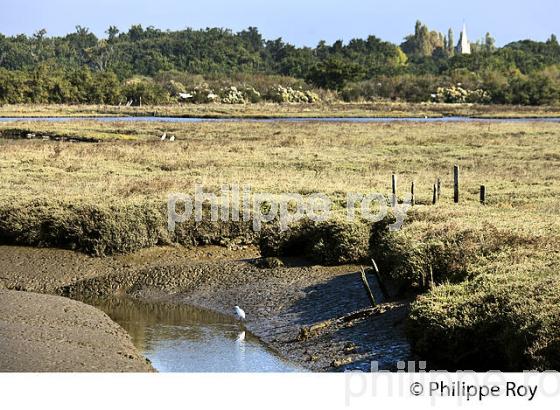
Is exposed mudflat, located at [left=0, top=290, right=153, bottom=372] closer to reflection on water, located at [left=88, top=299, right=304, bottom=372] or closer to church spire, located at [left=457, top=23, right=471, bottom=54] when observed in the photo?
reflection on water, located at [left=88, top=299, right=304, bottom=372]

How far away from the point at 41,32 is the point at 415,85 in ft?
240

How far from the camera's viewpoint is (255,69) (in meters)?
150

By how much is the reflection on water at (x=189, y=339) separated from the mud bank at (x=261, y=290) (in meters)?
0.33

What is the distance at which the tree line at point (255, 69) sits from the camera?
10356 cm

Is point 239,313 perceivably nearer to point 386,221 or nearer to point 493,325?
point 386,221

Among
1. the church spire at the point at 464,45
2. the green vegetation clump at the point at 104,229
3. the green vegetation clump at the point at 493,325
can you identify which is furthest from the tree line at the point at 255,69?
the green vegetation clump at the point at 493,325

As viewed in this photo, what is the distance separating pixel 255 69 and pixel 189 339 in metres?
137

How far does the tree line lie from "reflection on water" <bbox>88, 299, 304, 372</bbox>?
83089 mm

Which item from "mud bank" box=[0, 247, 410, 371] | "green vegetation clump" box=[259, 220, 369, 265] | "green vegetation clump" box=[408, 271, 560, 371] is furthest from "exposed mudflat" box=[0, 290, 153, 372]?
"green vegetation clump" box=[259, 220, 369, 265]

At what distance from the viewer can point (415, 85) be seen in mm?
114125

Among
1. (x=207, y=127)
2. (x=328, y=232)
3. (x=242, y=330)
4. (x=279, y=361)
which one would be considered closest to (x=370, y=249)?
(x=328, y=232)

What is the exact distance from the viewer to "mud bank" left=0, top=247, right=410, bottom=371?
14.4 m

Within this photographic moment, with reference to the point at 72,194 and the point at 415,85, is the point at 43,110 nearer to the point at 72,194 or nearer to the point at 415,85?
the point at 415,85

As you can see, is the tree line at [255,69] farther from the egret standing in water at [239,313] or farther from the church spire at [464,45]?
the egret standing in water at [239,313]
